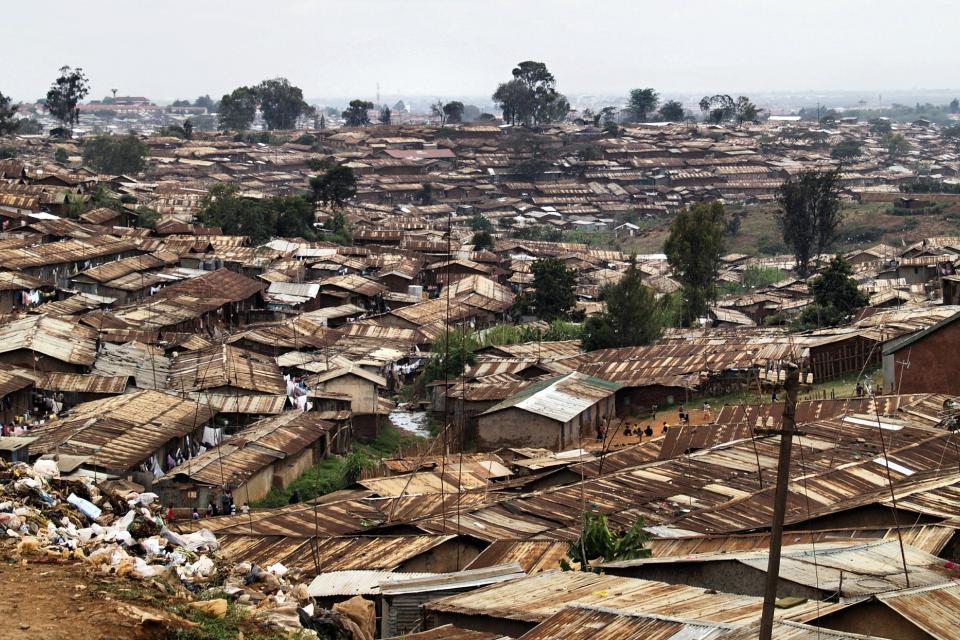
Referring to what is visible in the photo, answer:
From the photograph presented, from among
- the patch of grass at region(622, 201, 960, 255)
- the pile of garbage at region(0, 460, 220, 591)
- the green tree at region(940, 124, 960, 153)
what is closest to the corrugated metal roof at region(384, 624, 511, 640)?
the pile of garbage at region(0, 460, 220, 591)

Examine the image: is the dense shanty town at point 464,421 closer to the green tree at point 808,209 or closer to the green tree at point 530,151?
the green tree at point 808,209

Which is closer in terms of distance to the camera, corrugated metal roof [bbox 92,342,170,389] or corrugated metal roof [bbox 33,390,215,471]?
corrugated metal roof [bbox 33,390,215,471]

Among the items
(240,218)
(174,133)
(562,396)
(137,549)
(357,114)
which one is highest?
(357,114)

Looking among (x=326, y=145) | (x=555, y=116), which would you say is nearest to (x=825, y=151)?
(x=555, y=116)

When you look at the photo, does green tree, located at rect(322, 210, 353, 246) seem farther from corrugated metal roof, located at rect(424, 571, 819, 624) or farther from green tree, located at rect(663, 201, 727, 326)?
corrugated metal roof, located at rect(424, 571, 819, 624)

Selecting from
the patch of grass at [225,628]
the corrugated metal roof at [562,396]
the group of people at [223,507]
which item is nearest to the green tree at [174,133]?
the corrugated metal roof at [562,396]

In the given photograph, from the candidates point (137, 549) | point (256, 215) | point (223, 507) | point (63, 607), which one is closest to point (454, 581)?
point (137, 549)

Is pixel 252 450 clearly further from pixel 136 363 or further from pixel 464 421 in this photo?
pixel 136 363
